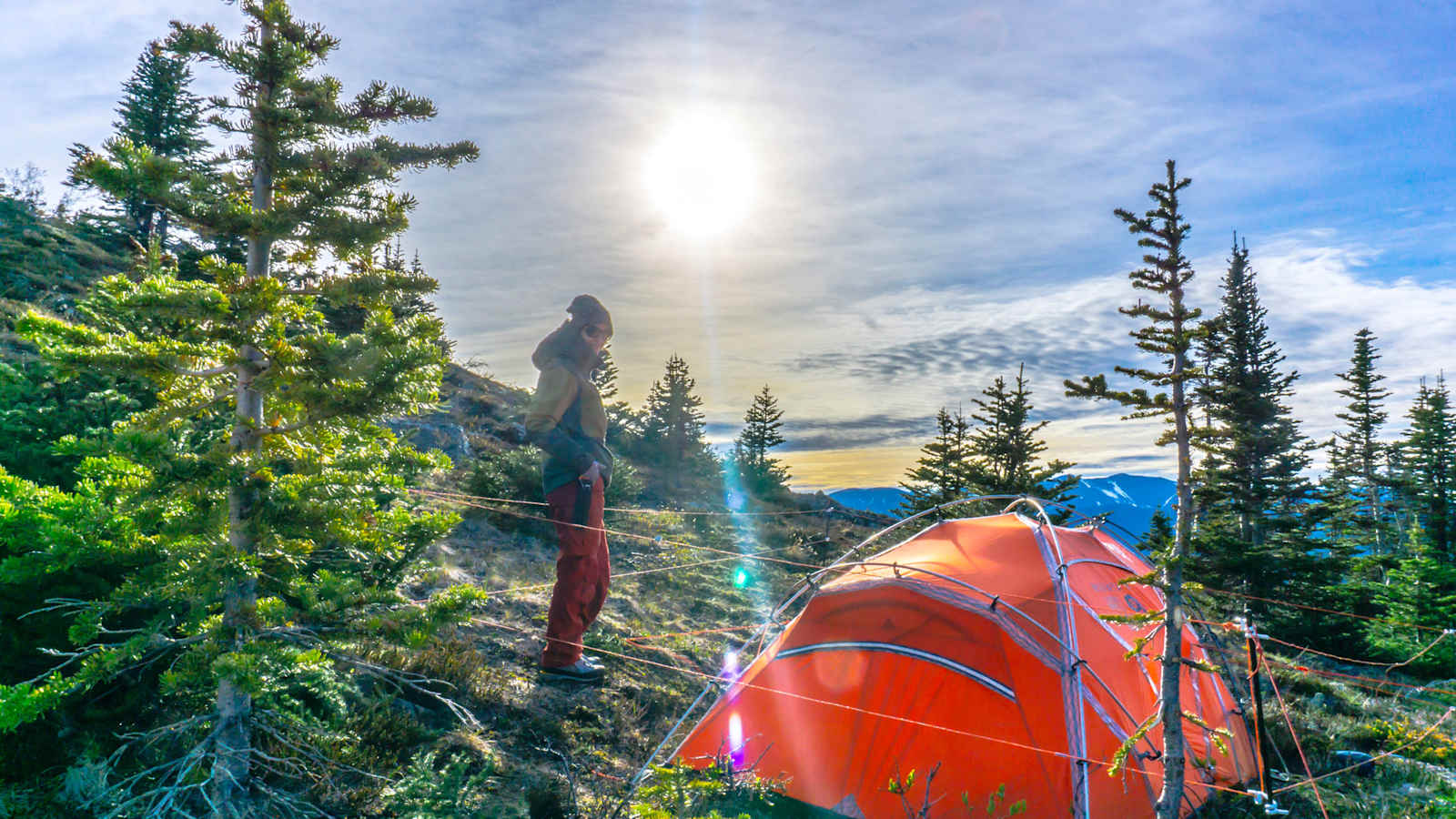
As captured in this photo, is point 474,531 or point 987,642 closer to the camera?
point 987,642

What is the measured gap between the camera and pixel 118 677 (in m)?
4.23

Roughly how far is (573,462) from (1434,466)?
36056mm

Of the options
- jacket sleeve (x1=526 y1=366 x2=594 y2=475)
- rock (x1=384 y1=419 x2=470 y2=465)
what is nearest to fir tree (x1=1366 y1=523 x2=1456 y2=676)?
jacket sleeve (x1=526 y1=366 x2=594 y2=475)

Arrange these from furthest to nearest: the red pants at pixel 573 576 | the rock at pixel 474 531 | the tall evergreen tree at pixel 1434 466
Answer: the tall evergreen tree at pixel 1434 466
the rock at pixel 474 531
the red pants at pixel 573 576

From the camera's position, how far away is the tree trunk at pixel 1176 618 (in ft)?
16.2

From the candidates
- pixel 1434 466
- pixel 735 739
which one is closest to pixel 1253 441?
pixel 1434 466

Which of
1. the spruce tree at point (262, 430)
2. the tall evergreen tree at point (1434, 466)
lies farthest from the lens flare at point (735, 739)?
the tall evergreen tree at point (1434, 466)

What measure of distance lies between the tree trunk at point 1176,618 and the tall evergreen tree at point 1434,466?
92.7 feet

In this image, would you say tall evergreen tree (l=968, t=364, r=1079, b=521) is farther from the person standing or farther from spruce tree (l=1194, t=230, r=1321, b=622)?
the person standing

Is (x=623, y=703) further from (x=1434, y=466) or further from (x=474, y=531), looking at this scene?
(x=1434, y=466)

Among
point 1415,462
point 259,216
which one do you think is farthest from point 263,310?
point 1415,462

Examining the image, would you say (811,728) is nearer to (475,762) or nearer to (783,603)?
(783,603)

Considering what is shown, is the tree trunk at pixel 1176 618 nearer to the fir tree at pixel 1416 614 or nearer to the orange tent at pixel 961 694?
the orange tent at pixel 961 694

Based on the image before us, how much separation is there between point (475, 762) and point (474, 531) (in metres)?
7.26
